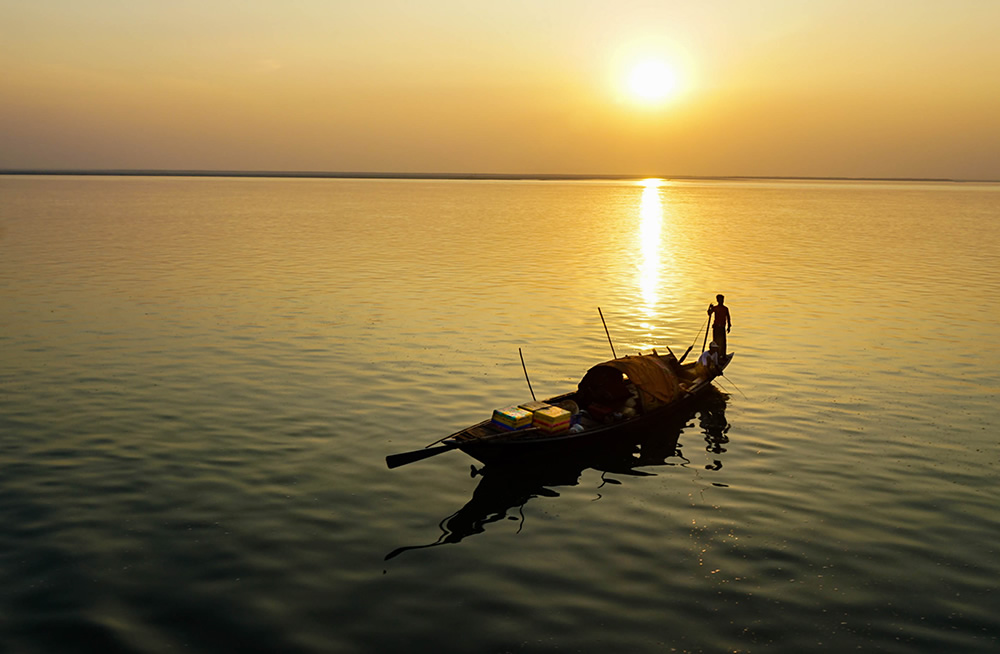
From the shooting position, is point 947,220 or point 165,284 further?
point 947,220

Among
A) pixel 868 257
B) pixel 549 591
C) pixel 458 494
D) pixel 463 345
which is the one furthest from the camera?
pixel 868 257

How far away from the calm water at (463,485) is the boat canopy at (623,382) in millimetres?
1391

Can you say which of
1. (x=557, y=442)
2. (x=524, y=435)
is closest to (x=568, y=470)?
(x=557, y=442)

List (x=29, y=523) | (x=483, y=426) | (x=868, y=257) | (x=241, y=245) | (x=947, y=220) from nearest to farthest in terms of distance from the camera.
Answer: (x=29, y=523)
(x=483, y=426)
(x=868, y=257)
(x=241, y=245)
(x=947, y=220)

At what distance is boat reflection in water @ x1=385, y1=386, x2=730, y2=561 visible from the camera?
55.8 feet

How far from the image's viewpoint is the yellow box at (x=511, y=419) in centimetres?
1973

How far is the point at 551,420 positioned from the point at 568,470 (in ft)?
4.57

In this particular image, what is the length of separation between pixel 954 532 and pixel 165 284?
43.5 m

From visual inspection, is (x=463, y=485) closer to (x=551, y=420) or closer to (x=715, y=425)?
(x=551, y=420)

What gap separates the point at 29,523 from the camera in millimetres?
15953

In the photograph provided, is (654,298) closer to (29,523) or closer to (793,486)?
(793,486)

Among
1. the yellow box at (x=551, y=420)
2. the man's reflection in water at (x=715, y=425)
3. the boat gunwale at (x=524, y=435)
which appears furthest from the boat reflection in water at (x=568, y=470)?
the yellow box at (x=551, y=420)

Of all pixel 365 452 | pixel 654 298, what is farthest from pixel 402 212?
pixel 365 452

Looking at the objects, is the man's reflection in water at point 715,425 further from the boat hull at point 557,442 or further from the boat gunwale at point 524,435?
the boat gunwale at point 524,435
